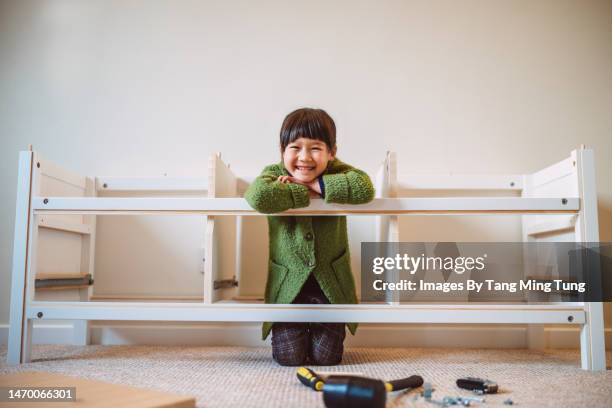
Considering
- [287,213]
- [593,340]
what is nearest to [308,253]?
[287,213]

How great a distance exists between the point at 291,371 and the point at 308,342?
0.13m

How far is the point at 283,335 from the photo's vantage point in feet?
3.97

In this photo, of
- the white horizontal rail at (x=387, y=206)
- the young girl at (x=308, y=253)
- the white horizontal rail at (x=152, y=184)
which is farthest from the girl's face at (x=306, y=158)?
the white horizontal rail at (x=152, y=184)

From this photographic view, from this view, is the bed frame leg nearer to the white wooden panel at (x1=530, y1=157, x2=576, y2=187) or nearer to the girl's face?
the white wooden panel at (x1=530, y1=157, x2=576, y2=187)

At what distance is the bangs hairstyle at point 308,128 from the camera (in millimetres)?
1215

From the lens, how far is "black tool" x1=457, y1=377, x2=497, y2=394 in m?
0.89

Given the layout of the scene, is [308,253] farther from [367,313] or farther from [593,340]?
[593,340]

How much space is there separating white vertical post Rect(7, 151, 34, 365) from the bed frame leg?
4.23 ft

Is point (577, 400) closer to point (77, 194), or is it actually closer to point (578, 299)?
point (578, 299)

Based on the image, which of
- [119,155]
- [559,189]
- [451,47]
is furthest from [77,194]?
[559,189]

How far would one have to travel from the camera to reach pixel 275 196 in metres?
1.08

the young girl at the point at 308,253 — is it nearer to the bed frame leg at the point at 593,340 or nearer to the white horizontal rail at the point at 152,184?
the white horizontal rail at the point at 152,184

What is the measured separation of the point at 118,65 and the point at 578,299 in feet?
4.86

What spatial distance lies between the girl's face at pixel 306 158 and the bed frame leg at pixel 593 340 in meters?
0.69
